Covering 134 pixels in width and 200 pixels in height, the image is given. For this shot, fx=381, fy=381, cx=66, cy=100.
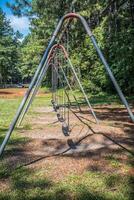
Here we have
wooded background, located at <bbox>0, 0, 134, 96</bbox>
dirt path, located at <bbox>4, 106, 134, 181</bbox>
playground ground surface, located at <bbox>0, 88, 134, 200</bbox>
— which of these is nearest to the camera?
playground ground surface, located at <bbox>0, 88, 134, 200</bbox>

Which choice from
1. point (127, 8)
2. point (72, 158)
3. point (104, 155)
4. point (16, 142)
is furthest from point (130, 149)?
point (127, 8)

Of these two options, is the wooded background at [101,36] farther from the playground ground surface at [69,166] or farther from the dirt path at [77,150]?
the playground ground surface at [69,166]

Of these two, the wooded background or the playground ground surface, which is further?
the wooded background

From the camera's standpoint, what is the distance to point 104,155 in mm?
6141

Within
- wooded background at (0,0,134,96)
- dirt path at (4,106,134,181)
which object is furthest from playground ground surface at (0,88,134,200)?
wooded background at (0,0,134,96)

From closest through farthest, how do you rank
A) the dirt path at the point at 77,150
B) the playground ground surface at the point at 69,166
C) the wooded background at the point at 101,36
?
the playground ground surface at the point at 69,166
the dirt path at the point at 77,150
the wooded background at the point at 101,36

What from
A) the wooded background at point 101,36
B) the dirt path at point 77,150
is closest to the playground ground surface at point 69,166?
the dirt path at point 77,150

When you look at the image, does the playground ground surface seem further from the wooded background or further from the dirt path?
the wooded background

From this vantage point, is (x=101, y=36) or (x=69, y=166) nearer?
(x=69, y=166)

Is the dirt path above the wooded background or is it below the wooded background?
below

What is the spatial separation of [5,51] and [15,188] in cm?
5799

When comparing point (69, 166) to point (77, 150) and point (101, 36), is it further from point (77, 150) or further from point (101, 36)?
point (101, 36)

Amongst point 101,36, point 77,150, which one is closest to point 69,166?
point 77,150

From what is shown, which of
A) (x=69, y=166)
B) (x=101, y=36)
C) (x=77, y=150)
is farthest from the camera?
(x=101, y=36)
